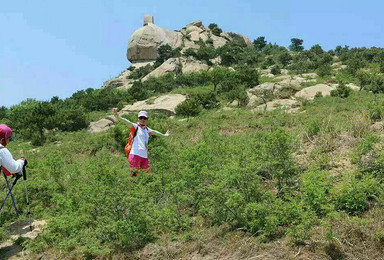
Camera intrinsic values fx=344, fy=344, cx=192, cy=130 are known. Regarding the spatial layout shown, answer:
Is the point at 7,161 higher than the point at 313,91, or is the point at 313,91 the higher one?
the point at 313,91

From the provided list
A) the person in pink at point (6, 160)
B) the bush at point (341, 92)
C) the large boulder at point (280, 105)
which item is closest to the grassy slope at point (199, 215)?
the person in pink at point (6, 160)

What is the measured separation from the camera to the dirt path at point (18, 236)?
16.0 ft

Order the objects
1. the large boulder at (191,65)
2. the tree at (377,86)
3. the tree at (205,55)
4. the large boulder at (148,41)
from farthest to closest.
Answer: the large boulder at (148,41) < the tree at (205,55) < the large boulder at (191,65) < the tree at (377,86)

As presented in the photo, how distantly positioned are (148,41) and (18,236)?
48.8 metres

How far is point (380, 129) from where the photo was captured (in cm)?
683

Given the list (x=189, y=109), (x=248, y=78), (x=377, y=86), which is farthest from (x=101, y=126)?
(x=377, y=86)

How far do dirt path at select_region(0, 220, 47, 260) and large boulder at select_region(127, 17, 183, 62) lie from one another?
156 feet

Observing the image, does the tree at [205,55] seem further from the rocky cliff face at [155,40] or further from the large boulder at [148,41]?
the large boulder at [148,41]

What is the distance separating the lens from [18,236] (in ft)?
17.7

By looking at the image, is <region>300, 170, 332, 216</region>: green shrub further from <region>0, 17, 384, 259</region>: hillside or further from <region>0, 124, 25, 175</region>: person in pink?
<region>0, 124, 25, 175</region>: person in pink

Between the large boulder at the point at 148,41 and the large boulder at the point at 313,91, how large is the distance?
33.8 m

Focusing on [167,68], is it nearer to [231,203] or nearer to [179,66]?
[179,66]

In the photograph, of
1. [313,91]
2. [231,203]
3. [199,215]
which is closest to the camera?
[231,203]

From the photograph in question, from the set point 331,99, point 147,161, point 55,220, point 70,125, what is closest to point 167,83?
point 70,125
